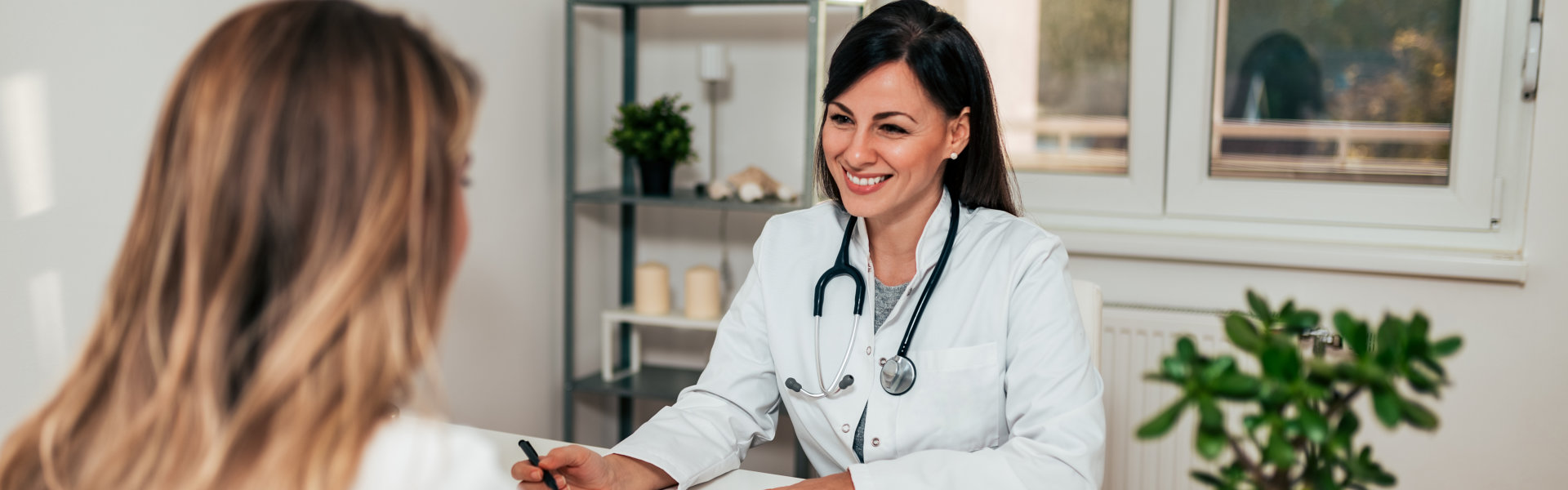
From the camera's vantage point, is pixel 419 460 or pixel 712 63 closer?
pixel 419 460

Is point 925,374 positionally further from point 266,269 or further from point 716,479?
point 266,269

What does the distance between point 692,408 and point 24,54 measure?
96 centimetres

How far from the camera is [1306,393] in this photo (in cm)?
71

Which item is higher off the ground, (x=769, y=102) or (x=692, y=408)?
(x=769, y=102)

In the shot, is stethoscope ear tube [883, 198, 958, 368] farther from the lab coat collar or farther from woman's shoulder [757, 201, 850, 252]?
woman's shoulder [757, 201, 850, 252]

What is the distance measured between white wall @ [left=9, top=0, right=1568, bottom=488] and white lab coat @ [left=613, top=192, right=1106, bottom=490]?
574 millimetres

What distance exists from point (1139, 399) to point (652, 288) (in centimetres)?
109

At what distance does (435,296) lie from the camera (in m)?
0.74

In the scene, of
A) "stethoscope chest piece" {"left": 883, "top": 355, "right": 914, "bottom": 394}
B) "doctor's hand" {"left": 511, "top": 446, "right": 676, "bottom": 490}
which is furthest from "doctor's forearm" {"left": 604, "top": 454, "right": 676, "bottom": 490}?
"stethoscope chest piece" {"left": 883, "top": 355, "right": 914, "bottom": 394}

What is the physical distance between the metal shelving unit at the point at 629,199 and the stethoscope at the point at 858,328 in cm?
67

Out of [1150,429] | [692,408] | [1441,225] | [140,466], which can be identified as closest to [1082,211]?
[1441,225]

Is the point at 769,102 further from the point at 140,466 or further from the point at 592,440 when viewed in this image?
the point at 140,466

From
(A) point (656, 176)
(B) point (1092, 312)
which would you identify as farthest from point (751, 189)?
(B) point (1092, 312)

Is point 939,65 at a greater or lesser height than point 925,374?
greater
